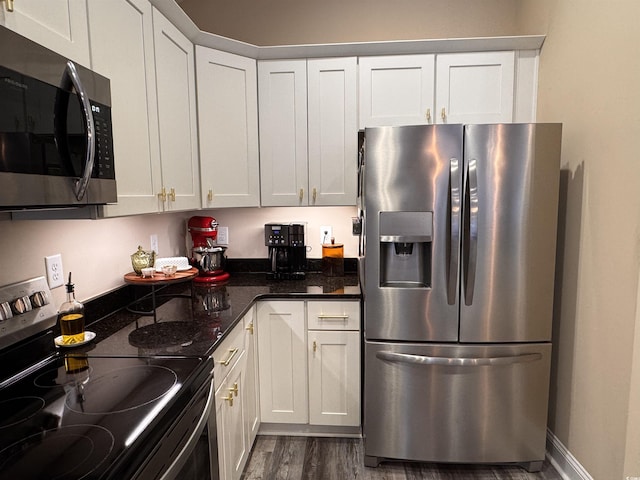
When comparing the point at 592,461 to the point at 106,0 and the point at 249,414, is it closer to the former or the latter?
the point at 249,414

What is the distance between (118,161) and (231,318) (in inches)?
31.6

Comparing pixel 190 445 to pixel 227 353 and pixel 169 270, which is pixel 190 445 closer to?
pixel 227 353

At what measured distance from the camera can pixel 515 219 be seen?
6.10 feet

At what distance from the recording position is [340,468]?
6.79 feet

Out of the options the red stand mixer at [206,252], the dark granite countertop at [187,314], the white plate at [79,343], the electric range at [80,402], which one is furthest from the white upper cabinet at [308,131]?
the electric range at [80,402]

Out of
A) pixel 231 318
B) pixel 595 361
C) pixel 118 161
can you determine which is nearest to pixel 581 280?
pixel 595 361

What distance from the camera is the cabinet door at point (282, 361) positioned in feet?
7.26

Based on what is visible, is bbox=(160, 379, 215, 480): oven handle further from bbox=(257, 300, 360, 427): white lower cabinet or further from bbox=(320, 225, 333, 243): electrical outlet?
bbox=(320, 225, 333, 243): electrical outlet

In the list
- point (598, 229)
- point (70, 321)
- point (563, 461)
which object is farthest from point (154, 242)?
point (563, 461)

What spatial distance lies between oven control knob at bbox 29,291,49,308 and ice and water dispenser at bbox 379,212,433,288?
1418mm

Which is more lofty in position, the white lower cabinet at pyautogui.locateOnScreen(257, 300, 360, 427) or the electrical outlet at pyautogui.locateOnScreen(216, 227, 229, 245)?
the electrical outlet at pyautogui.locateOnScreen(216, 227, 229, 245)

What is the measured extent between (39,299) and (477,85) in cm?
244

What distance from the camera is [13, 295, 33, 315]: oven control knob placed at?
4.00ft

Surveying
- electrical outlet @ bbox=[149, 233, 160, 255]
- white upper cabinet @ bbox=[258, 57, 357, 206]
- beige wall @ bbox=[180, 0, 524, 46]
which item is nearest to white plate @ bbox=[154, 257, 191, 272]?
electrical outlet @ bbox=[149, 233, 160, 255]
